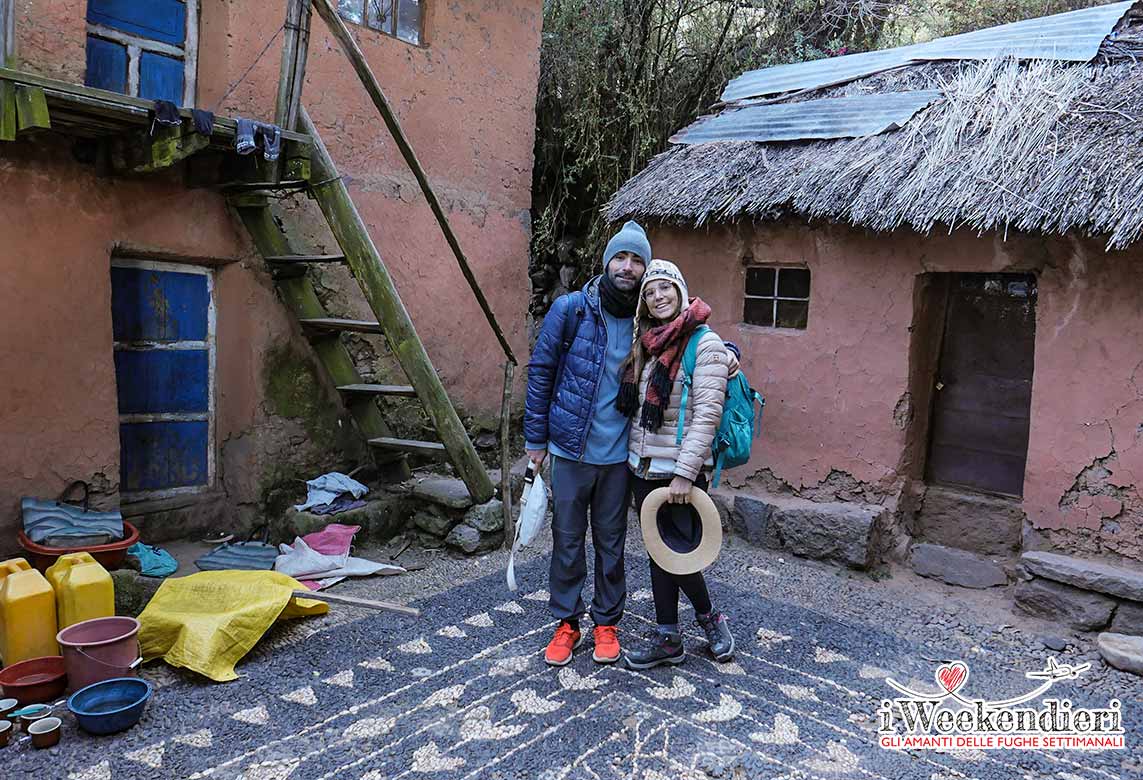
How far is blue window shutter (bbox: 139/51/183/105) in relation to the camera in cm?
470

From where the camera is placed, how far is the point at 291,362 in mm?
5234

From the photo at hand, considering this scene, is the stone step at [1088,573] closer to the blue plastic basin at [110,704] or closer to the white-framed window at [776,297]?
the white-framed window at [776,297]

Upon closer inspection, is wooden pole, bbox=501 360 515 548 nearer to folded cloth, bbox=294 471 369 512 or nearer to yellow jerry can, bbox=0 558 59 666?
→ folded cloth, bbox=294 471 369 512

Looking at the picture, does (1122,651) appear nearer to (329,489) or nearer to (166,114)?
(329,489)

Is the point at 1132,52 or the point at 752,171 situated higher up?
the point at 1132,52

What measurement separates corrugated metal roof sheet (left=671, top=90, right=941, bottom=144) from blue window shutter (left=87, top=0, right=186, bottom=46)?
11.8ft

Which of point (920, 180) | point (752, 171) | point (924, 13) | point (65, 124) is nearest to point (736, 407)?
point (920, 180)

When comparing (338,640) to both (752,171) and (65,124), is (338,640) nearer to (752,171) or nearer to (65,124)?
(65,124)

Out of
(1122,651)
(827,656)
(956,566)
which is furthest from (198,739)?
(956,566)

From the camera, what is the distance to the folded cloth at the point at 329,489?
5055mm

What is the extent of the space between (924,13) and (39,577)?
10556 mm

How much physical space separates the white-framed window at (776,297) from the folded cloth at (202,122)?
3.65 metres

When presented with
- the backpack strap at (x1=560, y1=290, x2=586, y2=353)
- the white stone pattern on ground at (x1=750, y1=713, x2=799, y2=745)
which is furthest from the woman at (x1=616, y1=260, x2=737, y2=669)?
the white stone pattern on ground at (x1=750, y1=713, x2=799, y2=745)

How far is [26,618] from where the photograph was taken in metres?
3.28
